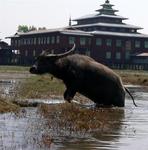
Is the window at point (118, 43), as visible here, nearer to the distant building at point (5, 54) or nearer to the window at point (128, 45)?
the window at point (128, 45)

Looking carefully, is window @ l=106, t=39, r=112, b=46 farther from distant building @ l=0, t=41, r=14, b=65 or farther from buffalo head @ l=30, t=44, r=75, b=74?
buffalo head @ l=30, t=44, r=75, b=74

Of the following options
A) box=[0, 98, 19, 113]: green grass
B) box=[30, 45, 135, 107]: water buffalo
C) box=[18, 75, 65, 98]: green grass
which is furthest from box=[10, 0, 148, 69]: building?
box=[0, 98, 19, 113]: green grass

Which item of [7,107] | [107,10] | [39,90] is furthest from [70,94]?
[107,10]

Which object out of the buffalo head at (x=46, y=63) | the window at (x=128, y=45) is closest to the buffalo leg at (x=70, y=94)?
the buffalo head at (x=46, y=63)

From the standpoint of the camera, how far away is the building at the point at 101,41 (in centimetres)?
9956

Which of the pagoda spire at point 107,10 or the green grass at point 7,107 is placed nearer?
the green grass at point 7,107

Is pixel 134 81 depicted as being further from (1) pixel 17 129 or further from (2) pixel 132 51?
(2) pixel 132 51

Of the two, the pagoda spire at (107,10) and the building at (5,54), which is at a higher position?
the pagoda spire at (107,10)

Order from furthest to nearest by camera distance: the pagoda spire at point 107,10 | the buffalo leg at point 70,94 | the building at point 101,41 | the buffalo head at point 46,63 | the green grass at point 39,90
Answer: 1. the pagoda spire at point 107,10
2. the building at point 101,41
3. the green grass at point 39,90
4. the buffalo head at point 46,63
5. the buffalo leg at point 70,94

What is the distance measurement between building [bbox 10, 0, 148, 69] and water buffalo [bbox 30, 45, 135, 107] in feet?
253

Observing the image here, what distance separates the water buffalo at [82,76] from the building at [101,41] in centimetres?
7701

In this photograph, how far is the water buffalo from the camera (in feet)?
63.8

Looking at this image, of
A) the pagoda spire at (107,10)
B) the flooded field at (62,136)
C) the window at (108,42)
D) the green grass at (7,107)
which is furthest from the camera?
the pagoda spire at (107,10)

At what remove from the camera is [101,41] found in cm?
10231
